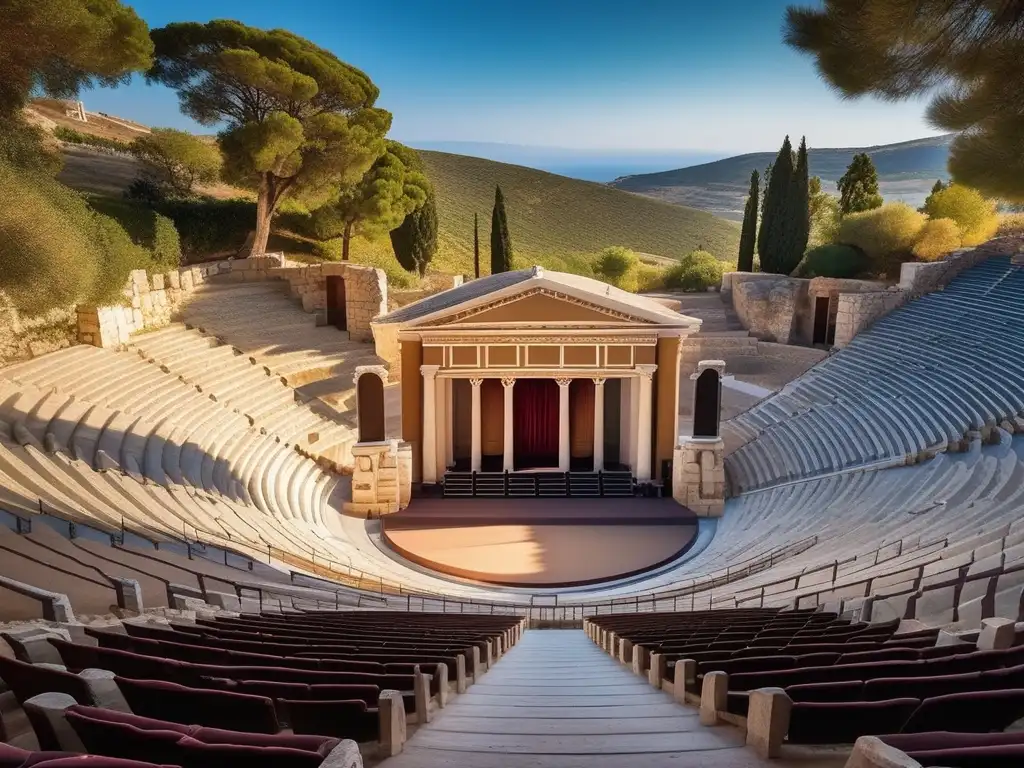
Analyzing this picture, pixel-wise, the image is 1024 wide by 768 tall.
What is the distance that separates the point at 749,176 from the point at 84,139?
288 feet

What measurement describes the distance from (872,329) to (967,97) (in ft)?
65.0

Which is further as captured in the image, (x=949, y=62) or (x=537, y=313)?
(x=537, y=313)

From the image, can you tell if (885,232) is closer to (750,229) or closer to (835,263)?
(835,263)

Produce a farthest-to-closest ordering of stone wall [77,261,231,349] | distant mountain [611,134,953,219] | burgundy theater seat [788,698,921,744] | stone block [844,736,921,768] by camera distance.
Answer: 1. distant mountain [611,134,953,219]
2. stone wall [77,261,231,349]
3. burgundy theater seat [788,698,921,744]
4. stone block [844,736,921,768]

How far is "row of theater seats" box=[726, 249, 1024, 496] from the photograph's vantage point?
18781 mm

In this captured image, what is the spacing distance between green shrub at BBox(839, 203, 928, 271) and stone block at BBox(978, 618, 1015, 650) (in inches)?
1385

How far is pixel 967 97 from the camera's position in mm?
10531

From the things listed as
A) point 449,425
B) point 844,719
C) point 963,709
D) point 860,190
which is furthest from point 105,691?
point 860,190

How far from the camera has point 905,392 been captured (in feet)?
71.1

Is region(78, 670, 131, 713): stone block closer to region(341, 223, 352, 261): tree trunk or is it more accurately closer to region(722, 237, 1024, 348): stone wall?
region(722, 237, 1024, 348): stone wall

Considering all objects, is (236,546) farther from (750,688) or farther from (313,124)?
(313,124)

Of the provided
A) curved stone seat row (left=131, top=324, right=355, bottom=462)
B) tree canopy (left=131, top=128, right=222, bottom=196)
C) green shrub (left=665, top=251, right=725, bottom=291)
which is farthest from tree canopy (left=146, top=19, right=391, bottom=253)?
green shrub (left=665, top=251, right=725, bottom=291)

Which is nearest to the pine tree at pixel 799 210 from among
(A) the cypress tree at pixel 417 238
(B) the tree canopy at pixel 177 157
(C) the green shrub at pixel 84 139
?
(A) the cypress tree at pixel 417 238

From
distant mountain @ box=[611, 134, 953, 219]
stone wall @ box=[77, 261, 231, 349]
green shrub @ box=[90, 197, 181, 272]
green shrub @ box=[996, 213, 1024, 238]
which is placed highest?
distant mountain @ box=[611, 134, 953, 219]
